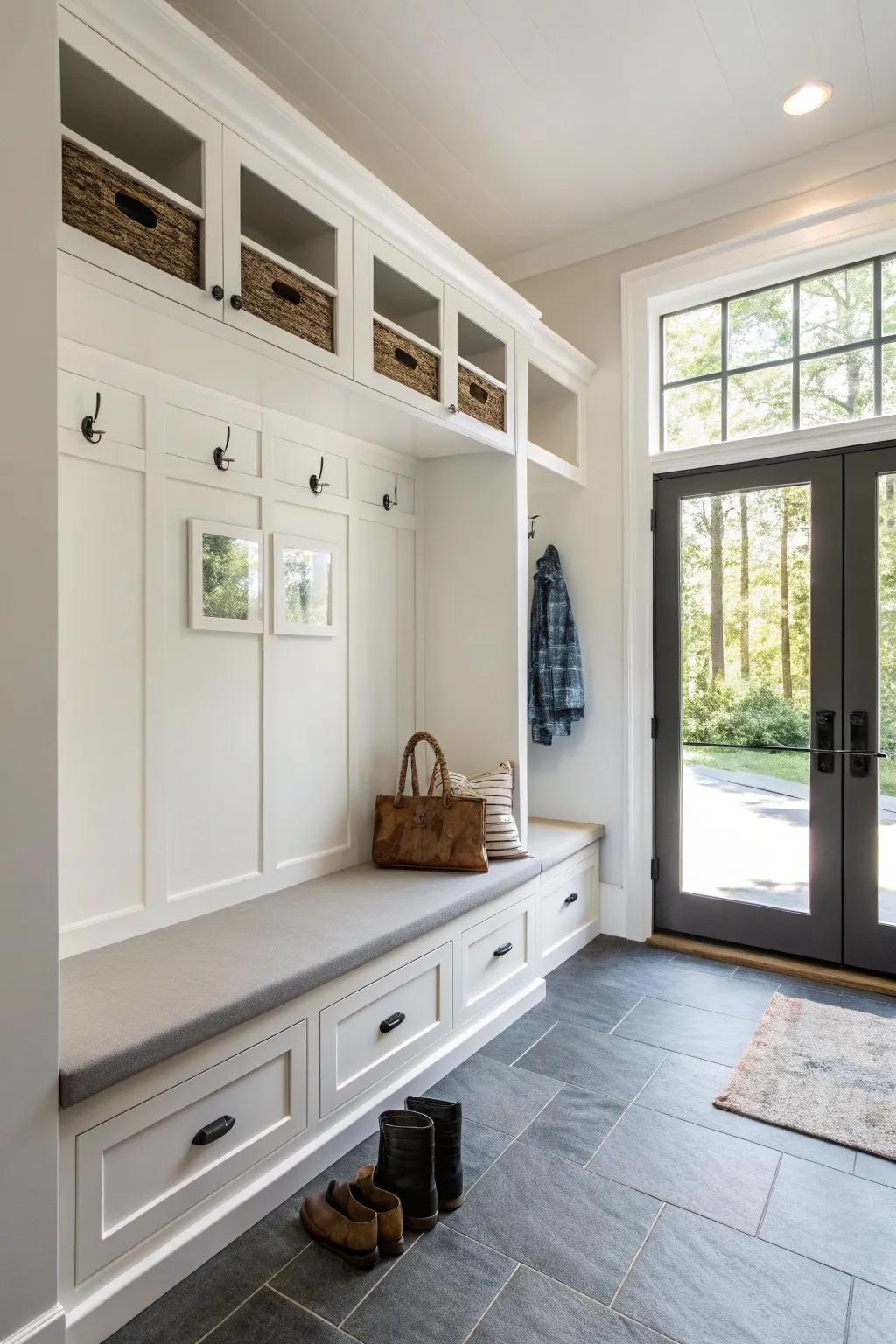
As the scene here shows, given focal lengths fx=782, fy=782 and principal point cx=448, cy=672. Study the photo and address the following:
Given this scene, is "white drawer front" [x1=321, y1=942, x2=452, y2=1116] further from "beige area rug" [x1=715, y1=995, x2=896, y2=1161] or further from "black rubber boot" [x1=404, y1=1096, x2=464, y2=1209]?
"beige area rug" [x1=715, y1=995, x2=896, y2=1161]

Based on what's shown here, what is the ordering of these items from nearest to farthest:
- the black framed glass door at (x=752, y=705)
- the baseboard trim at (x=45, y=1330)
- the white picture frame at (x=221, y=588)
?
the baseboard trim at (x=45, y=1330) → the white picture frame at (x=221, y=588) → the black framed glass door at (x=752, y=705)

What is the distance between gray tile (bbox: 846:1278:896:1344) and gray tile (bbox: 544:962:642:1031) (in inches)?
43.4

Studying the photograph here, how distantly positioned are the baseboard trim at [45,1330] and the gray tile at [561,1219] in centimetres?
78

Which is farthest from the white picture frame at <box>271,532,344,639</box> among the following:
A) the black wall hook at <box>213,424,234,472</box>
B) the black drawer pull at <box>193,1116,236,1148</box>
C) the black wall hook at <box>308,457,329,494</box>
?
the black drawer pull at <box>193,1116,236,1148</box>

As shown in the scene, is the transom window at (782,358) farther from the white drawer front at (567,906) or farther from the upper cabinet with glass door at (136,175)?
the upper cabinet with glass door at (136,175)

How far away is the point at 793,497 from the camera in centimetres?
310

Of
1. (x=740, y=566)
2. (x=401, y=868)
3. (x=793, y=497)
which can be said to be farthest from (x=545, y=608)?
(x=401, y=868)

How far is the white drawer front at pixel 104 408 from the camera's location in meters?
1.85

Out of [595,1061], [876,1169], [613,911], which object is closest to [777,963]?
[613,911]

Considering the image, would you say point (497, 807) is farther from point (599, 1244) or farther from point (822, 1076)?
point (599, 1244)

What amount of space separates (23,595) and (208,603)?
36.5 inches

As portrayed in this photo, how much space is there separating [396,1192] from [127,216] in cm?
214

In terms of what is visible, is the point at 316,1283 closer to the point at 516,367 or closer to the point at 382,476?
the point at 382,476

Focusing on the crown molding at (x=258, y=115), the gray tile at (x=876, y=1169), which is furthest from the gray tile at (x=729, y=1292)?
the crown molding at (x=258, y=115)
